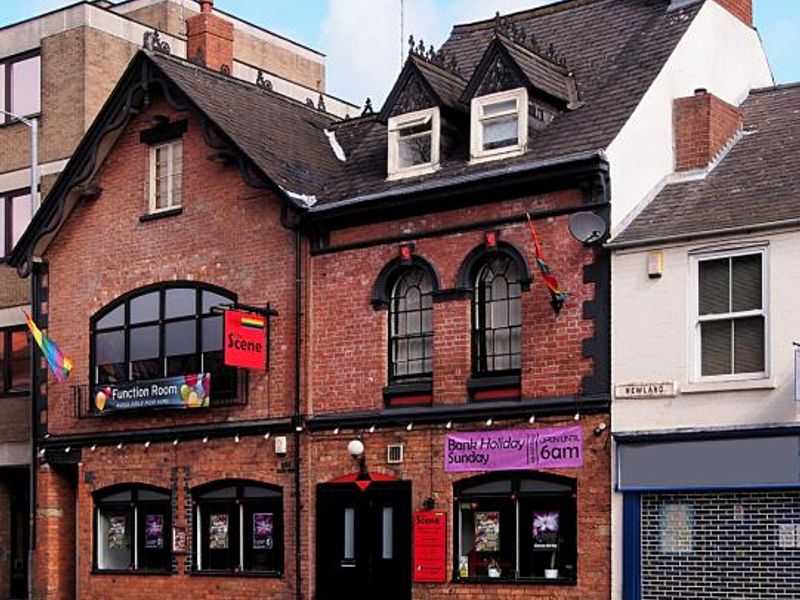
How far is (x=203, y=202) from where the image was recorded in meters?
27.0

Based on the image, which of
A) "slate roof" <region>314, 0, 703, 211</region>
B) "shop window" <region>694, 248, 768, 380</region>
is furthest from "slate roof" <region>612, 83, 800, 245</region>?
"slate roof" <region>314, 0, 703, 211</region>

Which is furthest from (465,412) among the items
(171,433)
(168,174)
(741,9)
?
(741,9)

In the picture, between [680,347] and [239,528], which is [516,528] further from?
[239,528]

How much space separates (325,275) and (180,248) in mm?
3444

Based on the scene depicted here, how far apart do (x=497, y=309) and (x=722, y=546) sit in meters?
5.02

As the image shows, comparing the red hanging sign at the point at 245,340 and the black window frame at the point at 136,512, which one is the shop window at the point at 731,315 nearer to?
the red hanging sign at the point at 245,340

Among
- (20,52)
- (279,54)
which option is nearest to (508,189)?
(20,52)

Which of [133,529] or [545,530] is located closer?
[545,530]

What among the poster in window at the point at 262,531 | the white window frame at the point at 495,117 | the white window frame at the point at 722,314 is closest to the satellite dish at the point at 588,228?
the white window frame at the point at 722,314

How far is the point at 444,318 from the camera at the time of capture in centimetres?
2338

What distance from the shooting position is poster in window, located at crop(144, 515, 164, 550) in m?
27.1

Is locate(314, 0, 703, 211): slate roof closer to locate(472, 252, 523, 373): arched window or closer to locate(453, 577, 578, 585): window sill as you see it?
locate(472, 252, 523, 373): arched window

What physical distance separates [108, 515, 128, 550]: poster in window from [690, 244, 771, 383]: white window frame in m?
11.8

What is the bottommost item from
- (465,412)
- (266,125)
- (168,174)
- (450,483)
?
(450,483)
